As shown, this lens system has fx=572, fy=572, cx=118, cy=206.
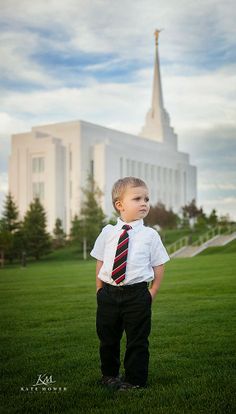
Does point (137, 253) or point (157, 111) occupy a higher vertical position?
point (157, 111)

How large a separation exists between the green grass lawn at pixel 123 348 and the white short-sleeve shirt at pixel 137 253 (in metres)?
0.87

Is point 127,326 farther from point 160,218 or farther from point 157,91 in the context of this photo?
point 157,91

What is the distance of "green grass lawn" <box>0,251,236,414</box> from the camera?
4086 millimetres

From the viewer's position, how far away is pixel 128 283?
15.0 ft

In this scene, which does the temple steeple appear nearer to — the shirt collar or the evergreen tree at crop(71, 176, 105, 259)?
the evergreen tree at crop(71, 176, 105, 259)

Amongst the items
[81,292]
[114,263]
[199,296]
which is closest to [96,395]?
[114,263]

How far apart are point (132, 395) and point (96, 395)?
0.89 feet

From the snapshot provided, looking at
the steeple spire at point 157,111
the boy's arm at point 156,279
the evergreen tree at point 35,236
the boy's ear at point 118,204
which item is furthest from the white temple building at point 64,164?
the boy's arm at point 156,279

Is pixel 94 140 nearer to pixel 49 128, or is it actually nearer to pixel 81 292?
pixel 49 128

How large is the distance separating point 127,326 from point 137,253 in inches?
23.1

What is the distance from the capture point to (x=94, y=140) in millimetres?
75562

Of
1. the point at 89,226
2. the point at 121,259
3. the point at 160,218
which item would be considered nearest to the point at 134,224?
the point at 121,259

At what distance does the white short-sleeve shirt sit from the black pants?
8 centimetres

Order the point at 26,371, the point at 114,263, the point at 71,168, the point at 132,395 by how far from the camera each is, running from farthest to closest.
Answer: the point at 71,168 < the point at 26,371 < the point at 114,263 < the point at 132,395
